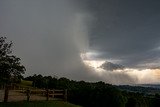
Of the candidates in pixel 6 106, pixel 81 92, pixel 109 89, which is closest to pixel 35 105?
pixel 6 106

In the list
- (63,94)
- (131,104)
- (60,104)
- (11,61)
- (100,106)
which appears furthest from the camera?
(131,104)

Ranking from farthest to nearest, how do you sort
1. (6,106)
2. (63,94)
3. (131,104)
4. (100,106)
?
(131,104)
(100,106)
(63,94)
(6,106)

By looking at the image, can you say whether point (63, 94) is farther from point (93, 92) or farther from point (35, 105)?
point (93, 92)

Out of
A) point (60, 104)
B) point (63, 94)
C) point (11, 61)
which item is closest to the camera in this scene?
point (11, 61)

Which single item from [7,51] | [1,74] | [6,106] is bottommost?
[6,106]

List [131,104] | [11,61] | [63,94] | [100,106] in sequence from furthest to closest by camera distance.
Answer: [131,104], [100,106], [63,94], [11,61]

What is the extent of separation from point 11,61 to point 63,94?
45.0 ft

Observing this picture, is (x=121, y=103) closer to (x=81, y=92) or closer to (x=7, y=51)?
(x=81, y=92)

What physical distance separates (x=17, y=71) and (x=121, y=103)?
3860cm

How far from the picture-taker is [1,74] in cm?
4144

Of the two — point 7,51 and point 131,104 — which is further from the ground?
point 7,51

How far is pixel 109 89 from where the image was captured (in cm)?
7675

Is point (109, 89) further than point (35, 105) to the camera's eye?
Yes

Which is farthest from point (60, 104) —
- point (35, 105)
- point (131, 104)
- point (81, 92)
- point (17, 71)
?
point (131, 104)
